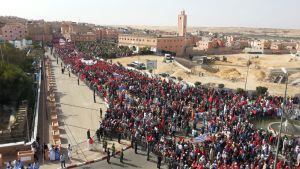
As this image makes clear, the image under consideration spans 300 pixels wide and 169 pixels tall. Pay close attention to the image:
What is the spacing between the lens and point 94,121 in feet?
71.4

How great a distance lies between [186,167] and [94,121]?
969 centimetres

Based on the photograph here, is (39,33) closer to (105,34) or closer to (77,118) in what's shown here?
(105,34)

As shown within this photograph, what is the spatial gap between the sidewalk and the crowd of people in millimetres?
1257

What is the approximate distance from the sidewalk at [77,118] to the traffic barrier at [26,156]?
66cm

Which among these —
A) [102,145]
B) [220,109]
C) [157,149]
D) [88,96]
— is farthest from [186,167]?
[88,96]

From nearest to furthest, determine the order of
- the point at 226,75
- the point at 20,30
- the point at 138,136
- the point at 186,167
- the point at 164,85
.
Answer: the point at 186,167 < the point at 138,136 < the point at 164,85 < the point at 226,75 < the point at 20,30

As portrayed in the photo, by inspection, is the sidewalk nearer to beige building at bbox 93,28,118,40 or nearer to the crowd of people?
the crowd of people

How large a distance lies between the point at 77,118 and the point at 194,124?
8080 mm

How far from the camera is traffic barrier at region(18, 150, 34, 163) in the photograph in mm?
14680

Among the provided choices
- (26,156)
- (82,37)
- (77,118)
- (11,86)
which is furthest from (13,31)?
(26,156)

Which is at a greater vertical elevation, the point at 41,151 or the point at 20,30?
the point at 20,30

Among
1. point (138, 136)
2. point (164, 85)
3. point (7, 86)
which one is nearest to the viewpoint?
point (138, 136)

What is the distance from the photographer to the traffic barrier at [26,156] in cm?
1468

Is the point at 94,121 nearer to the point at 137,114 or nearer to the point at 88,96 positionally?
the point at 137,114
